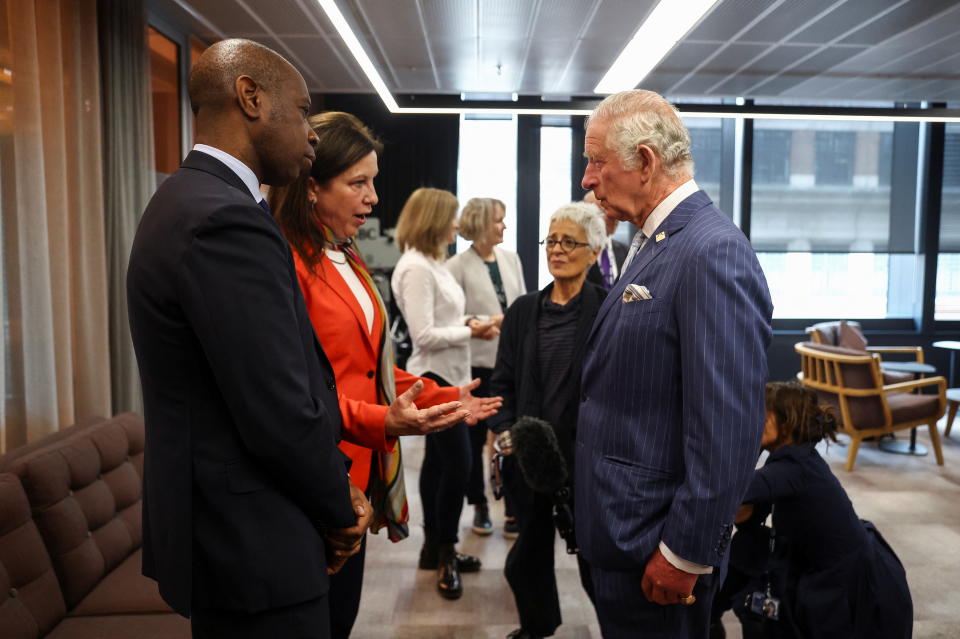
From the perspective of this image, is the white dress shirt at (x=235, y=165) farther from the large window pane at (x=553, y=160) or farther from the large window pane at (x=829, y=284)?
the large window pane at (x=829, y=284)

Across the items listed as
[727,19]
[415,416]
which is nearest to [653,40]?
[727,19]

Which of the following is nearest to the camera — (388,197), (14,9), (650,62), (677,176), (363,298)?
(677,176)

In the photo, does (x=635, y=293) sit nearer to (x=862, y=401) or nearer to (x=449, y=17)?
(x=449, y=17)

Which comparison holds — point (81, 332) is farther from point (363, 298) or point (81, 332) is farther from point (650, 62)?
point (650, 62)

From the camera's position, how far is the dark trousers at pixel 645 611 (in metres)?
1.52

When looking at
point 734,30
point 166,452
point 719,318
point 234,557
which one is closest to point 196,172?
point 166,452

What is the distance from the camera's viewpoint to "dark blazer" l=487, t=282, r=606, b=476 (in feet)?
7.80

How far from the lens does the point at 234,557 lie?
1060 mm

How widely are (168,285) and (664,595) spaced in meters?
1.11

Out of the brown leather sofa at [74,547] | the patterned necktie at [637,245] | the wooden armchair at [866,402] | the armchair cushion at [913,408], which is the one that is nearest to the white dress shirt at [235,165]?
the patterned necktie at [637,245]

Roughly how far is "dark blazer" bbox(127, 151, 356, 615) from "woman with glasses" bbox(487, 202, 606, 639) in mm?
1378

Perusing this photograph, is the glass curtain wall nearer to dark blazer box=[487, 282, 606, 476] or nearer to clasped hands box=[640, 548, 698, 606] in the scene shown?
dark blazer box=[487, 282, 606, 476]

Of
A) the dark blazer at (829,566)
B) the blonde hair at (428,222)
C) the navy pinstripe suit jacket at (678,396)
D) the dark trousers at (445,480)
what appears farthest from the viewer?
the blonde hair at (428,222)

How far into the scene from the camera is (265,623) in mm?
1098
